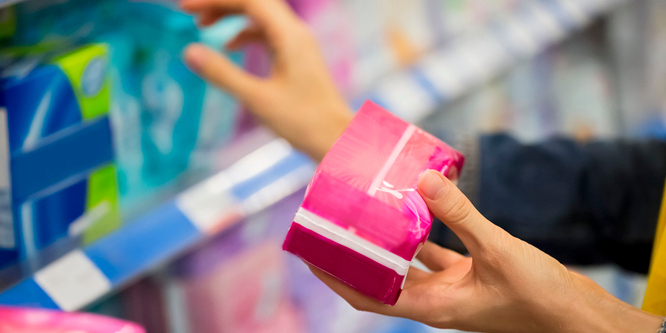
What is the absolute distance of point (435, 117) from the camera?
1.68 metres

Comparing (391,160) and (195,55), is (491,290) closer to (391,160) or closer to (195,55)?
(391,160)

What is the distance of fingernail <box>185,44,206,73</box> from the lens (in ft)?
3.11

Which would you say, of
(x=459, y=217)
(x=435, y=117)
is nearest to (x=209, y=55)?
(x=459, y=217)

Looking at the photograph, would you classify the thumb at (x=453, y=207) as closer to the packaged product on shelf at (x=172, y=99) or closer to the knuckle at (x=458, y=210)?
the knuckle at (x=458, y=210)

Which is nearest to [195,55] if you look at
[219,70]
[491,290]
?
[219,70]

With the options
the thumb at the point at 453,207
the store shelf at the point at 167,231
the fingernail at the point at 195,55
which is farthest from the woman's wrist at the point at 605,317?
the fingernail at the point at 195,55

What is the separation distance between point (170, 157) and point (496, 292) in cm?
68

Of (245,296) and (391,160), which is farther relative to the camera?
(245,296)

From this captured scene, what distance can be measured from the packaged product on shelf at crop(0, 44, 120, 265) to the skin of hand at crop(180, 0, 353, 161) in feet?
0.66

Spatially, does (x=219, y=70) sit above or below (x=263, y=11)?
below

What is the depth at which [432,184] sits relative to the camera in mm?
514

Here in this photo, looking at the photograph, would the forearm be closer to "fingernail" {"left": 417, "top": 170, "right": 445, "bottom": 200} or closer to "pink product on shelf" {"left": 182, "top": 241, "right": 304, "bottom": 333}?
"pink product on shelf" {"left": 182, "top": 241, "right": 304, "bottom": 333}

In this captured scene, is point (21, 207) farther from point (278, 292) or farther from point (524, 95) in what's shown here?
point (524, 95)

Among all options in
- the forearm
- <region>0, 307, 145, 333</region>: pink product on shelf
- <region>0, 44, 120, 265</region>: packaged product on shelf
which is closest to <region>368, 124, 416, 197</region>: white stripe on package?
<region>0, 307, 145, 333</region>: pink product on shelf
